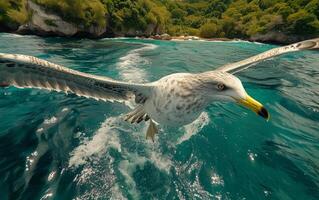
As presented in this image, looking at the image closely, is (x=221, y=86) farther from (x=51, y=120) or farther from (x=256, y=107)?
(x=51, y=120)

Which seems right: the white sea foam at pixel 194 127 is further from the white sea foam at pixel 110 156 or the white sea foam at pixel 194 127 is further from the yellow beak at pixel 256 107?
the yellow beak at pixel 256 107

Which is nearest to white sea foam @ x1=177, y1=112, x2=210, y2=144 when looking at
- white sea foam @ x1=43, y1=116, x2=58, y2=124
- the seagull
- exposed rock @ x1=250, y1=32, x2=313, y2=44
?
the seagull

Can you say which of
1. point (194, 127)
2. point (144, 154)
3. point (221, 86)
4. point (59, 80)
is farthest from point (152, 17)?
point (221, 86)

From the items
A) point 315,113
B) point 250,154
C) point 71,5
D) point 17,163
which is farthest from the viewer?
point 71,5

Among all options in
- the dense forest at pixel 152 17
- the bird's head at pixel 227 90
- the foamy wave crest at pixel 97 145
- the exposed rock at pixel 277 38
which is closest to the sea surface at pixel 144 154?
the foamy wave crest at pixel 97 145

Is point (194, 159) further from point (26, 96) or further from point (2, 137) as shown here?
point (26, 96)

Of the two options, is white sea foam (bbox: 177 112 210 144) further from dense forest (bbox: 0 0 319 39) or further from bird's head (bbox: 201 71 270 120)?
dense forest (bbox: 0 0 319 39)

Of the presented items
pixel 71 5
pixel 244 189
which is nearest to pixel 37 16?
pixel 71 5
